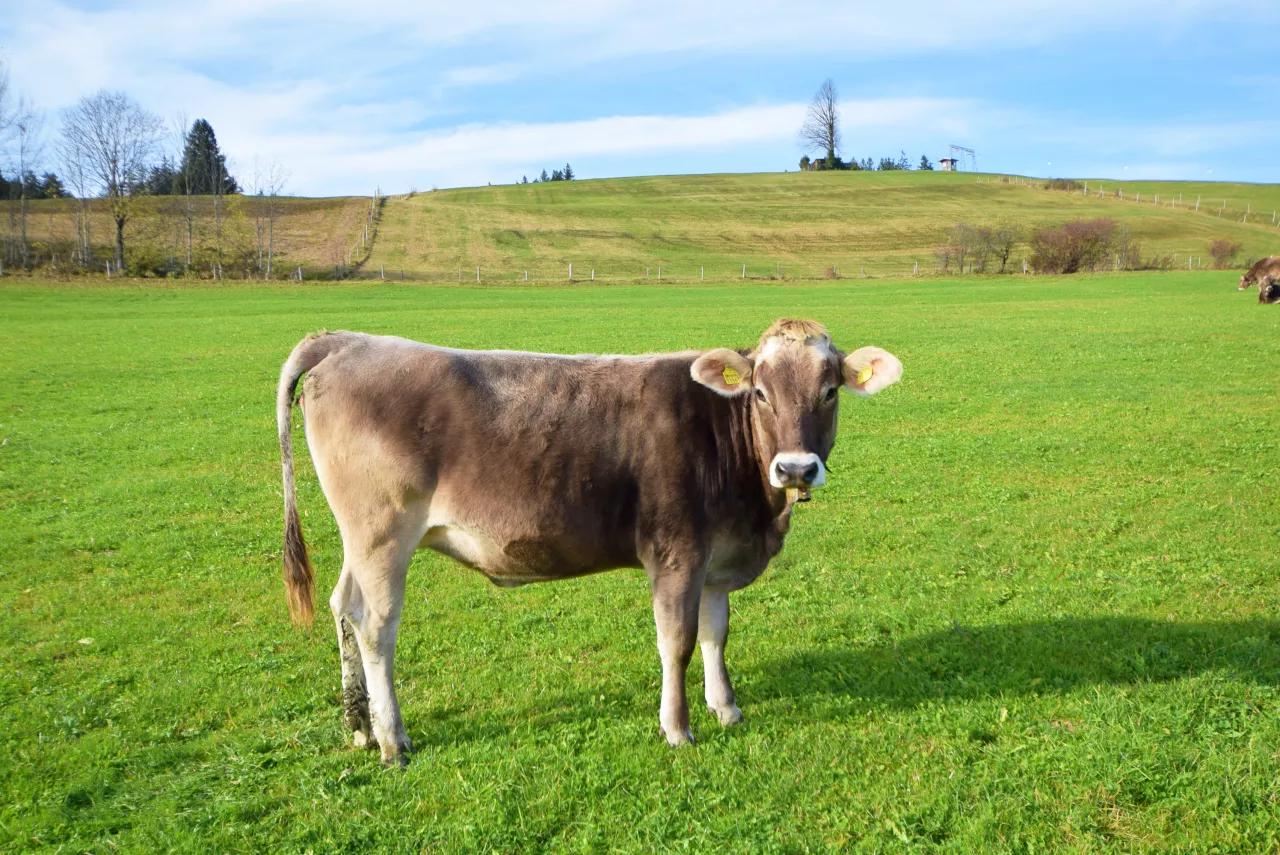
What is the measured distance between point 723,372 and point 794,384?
1.79ft

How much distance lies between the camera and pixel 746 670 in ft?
24.4

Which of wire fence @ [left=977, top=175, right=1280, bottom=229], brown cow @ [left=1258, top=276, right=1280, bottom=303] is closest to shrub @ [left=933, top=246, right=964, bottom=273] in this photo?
wire fence @ [left=977, top=175, right=1280, bottom=229]

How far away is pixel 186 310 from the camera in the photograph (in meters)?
43.8

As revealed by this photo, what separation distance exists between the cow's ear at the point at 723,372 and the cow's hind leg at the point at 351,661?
284cm

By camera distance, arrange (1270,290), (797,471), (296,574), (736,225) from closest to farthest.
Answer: (797,471) → (296,574) → (1270,290) → (736,225)

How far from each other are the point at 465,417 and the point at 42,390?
2094 centimetres

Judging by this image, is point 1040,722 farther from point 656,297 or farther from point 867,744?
point 656,297

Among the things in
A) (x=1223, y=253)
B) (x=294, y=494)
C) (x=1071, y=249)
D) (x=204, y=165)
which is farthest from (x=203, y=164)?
(x=294, y=494)

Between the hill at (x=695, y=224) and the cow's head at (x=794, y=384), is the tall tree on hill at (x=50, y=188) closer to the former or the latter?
the hill at (x=695, y=224)

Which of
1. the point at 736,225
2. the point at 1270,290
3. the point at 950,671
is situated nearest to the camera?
the point at 950,671

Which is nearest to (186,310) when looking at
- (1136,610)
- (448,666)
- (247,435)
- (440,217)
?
(247,435)

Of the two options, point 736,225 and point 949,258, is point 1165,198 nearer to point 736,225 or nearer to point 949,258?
point 736,225

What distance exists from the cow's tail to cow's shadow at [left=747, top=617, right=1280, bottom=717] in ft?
11.4

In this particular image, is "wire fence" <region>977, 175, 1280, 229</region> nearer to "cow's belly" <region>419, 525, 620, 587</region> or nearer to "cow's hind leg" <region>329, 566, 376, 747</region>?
"cow's belly" <region>419, 525, 620, 587</region>
